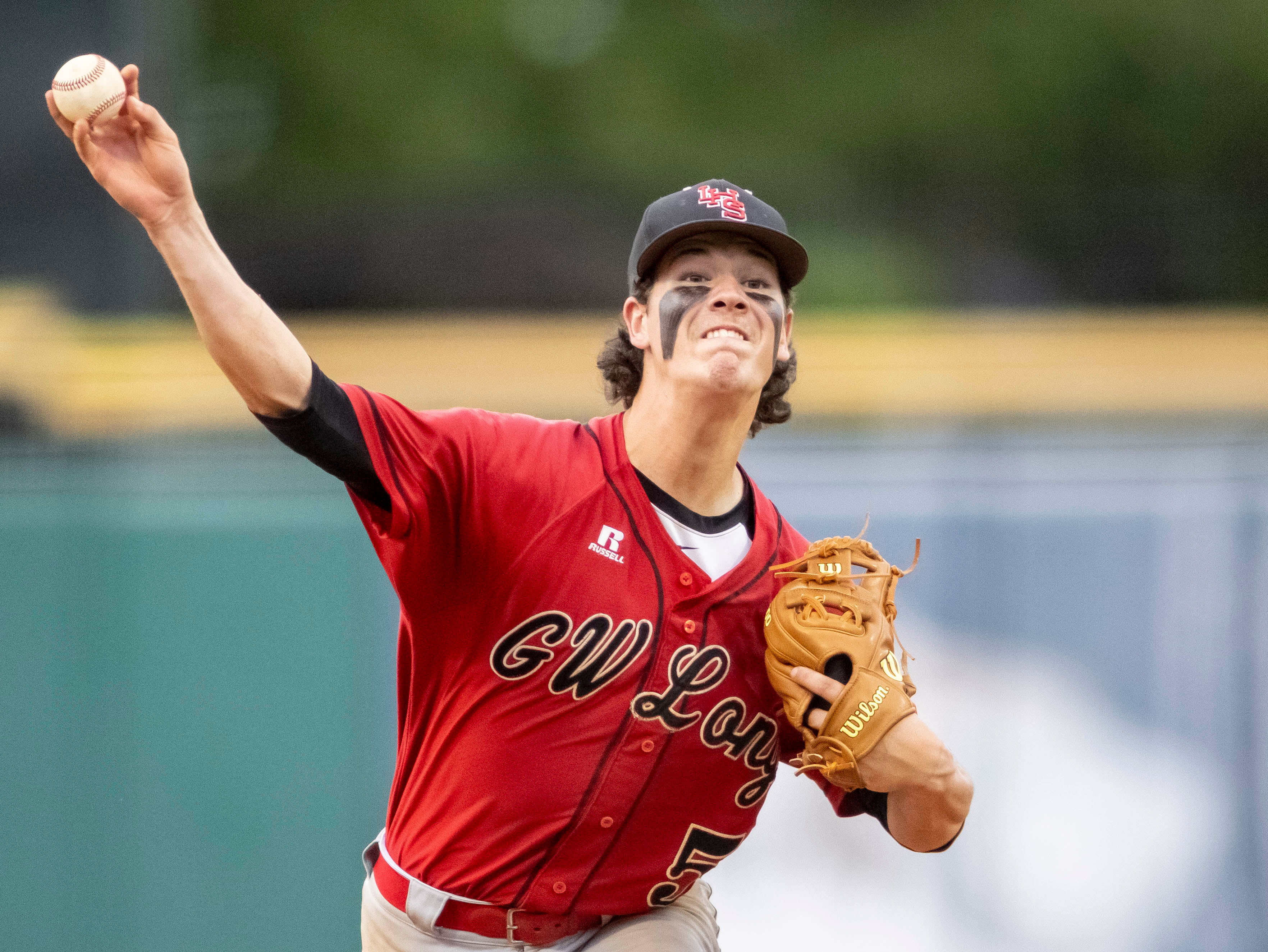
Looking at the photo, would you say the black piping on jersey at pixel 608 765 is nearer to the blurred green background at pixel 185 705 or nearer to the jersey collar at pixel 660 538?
the jersey collar at pixel 660 538

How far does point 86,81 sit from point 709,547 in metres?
1.29

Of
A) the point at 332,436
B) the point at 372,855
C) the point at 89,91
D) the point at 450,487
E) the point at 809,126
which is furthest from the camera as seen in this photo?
the point at 809,126

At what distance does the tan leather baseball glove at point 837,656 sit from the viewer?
2.25 meters

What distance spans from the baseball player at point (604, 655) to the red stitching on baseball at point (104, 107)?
53 cm

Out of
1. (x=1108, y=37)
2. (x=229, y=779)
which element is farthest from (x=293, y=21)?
(x=229, y=779)

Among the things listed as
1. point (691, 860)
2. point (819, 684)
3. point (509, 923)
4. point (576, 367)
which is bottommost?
point (509, 923)

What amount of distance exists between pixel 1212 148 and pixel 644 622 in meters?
9.45

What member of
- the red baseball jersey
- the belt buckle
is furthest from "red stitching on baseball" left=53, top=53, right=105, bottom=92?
the belt buckle

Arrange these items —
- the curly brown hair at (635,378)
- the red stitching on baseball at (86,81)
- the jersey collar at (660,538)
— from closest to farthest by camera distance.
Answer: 1. the red stitching on baseball at (86,81)
2. the jersey collar at (660,538)
3. the curly brown hair at (635,378)

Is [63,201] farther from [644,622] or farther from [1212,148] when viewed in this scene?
[1212,148]

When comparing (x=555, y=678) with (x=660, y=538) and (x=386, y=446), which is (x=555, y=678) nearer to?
(x=660, y=538)

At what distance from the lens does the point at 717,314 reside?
94.3 inches

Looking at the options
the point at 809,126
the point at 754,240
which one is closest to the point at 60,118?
the point at 754,240

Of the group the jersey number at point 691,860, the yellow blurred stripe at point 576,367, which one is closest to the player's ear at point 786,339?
the jersey number at point 691,860
